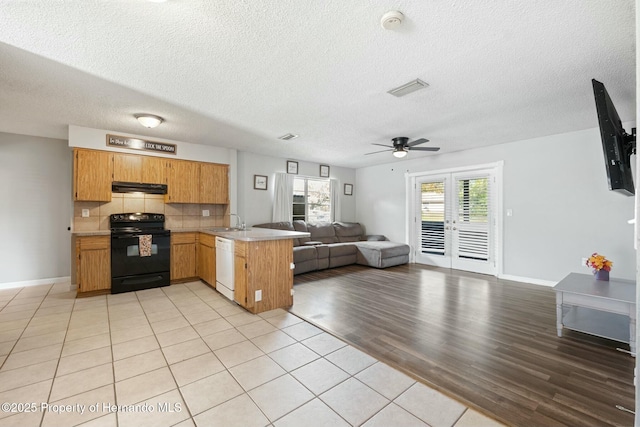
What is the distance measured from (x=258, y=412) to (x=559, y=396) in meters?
1.99

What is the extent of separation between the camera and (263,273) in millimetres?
3344

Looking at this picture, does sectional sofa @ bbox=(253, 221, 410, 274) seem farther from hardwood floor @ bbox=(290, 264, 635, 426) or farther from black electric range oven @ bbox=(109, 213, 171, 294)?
black electric range oven @ bbox=(109, 213, 171, 294)

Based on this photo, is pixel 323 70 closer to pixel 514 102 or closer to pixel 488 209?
pixel 514 102

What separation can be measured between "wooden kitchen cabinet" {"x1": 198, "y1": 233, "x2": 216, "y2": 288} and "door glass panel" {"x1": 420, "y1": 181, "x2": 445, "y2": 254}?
4.67m

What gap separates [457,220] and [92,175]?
671 cm

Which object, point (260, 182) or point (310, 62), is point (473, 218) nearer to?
point (260, 182)

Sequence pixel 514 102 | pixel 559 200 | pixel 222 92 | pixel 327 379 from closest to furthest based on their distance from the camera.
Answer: pixel 327 379, pixel 222 92, pixel 514 102, pixel 559 200

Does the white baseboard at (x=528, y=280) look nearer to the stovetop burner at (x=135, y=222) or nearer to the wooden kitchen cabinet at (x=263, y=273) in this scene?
the wooden kitchen cabinet at (x=263, y=273)

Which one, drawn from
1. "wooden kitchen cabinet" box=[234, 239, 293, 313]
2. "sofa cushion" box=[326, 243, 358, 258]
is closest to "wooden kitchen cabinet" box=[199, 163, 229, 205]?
"wooden kitchen cabinet" box=[234, 239, 293, 313]

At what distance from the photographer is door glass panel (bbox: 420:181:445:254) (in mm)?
6125

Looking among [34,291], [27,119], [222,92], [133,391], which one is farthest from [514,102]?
[34,291]

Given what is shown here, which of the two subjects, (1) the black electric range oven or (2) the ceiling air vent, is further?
(1) the black electric range oven

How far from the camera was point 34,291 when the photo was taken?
4.19 m

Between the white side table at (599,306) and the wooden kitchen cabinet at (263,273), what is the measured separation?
2.92 metres
